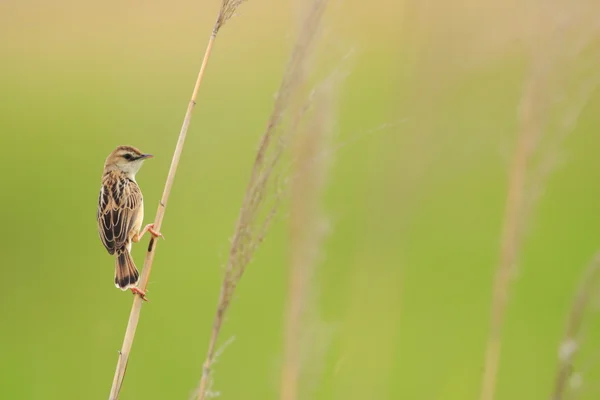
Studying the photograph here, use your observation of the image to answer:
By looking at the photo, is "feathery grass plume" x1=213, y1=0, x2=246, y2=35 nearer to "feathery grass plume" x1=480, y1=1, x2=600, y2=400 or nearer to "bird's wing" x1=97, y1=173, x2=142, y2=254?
"feathery grass plume" x1=480, y1=1, x2=600, y2=400

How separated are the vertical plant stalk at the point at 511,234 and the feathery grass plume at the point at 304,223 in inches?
24.9

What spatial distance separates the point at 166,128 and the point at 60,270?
2.65m

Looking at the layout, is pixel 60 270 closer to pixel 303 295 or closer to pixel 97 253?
pixel 97 253

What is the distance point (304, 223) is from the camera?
266 centimetres

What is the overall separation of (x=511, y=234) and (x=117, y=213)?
5.19 ft

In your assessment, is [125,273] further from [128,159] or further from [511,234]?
[511,234]

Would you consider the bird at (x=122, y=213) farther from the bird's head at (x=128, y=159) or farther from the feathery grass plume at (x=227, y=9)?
the feathery grass plume at (x=227, y=9)

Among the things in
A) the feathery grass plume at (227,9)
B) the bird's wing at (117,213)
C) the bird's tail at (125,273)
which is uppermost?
the feathery grass plume at (227,9)

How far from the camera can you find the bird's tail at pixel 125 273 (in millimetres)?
2962

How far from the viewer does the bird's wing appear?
336 cm

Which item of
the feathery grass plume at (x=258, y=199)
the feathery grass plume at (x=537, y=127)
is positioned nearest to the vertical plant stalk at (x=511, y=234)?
the feathery grass plume at (x=537, y=127)

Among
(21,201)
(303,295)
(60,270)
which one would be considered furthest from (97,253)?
(303,295)

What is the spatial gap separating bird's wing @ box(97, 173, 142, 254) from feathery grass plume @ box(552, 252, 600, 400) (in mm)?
1856

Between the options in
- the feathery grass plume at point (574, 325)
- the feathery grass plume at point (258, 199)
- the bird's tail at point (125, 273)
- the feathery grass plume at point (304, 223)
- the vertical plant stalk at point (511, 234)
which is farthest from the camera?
the bird's tail at point (125, 273)
